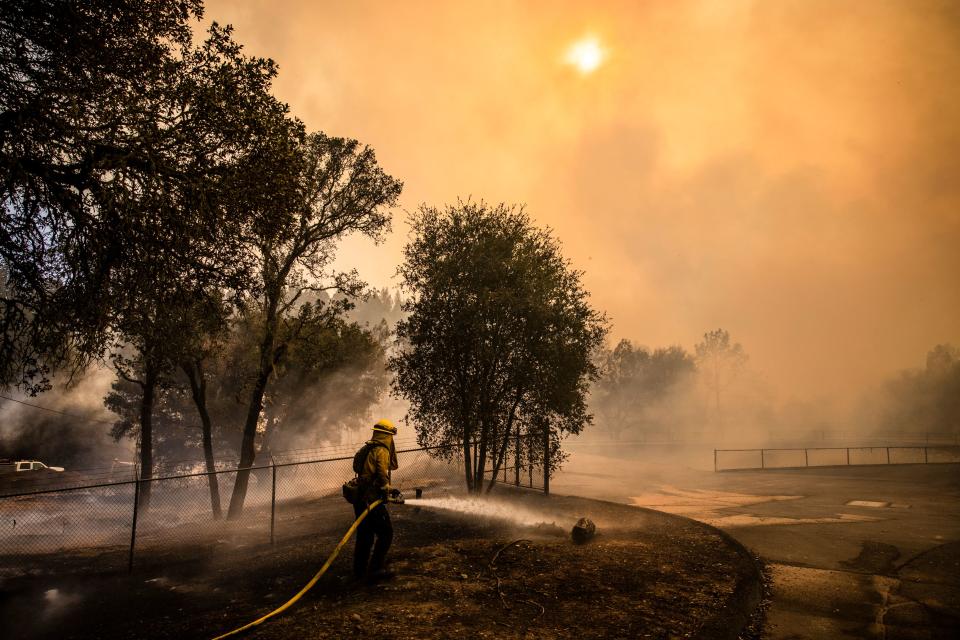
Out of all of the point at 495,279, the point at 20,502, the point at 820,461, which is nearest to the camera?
the point at 495,279

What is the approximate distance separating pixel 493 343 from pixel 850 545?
9322 mm

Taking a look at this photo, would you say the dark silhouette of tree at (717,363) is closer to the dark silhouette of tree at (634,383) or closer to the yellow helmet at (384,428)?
the dark silhouette of tree at (634,383)

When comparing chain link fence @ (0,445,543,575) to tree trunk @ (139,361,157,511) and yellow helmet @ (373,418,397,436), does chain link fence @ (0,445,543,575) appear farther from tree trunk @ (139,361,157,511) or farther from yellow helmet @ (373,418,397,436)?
yellow helmet @ (373,418,397,436)

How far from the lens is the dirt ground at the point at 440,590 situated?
213 inches

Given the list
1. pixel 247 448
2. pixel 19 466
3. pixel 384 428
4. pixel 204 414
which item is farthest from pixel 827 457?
pixel 19 466

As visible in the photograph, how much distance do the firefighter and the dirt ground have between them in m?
0.34

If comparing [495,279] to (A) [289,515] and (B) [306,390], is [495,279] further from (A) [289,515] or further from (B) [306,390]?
(B) [306,390]

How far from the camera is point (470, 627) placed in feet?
17.4

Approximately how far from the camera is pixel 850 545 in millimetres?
8922

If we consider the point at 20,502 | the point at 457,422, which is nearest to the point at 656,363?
the point at 457,422

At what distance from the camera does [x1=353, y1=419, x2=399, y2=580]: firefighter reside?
7.03 meters

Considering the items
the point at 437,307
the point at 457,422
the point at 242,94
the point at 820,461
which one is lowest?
the point at 820,461

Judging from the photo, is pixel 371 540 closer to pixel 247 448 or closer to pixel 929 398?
pixel 247 448

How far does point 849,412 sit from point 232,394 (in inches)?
4049
